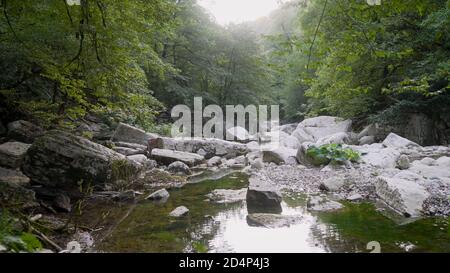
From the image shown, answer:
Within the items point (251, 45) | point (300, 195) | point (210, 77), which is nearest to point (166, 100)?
point (210, 77)

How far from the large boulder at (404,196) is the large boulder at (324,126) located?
1154 centimetres

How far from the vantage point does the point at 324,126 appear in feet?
61.2

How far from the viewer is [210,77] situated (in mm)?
23594

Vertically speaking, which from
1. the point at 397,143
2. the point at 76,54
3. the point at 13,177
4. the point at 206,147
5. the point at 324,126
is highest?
Result: the point at 76,54

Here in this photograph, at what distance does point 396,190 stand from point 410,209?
1.57ft

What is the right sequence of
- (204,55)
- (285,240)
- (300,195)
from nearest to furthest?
(285,240), (300,195), (204,55)

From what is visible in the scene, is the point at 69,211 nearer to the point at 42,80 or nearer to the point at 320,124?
the point at 42,80

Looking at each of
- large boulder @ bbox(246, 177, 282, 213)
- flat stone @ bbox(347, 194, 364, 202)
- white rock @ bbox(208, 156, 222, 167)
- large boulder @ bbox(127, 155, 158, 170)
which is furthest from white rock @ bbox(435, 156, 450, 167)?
large boulder @ bbox(127, 155, 158, 170)

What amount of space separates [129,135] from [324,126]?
11.4m

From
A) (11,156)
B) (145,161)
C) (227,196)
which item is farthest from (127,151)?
(227,196)

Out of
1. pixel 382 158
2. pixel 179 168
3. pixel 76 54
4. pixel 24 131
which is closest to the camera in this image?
pixel 76 54

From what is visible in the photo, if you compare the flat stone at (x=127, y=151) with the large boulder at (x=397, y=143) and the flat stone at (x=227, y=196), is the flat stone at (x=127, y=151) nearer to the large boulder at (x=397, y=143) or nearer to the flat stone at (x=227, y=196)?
the flat stone at (x=227, y=196)

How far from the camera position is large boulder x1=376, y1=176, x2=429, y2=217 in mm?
4805

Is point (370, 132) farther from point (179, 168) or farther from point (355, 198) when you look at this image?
point (355, 198)
